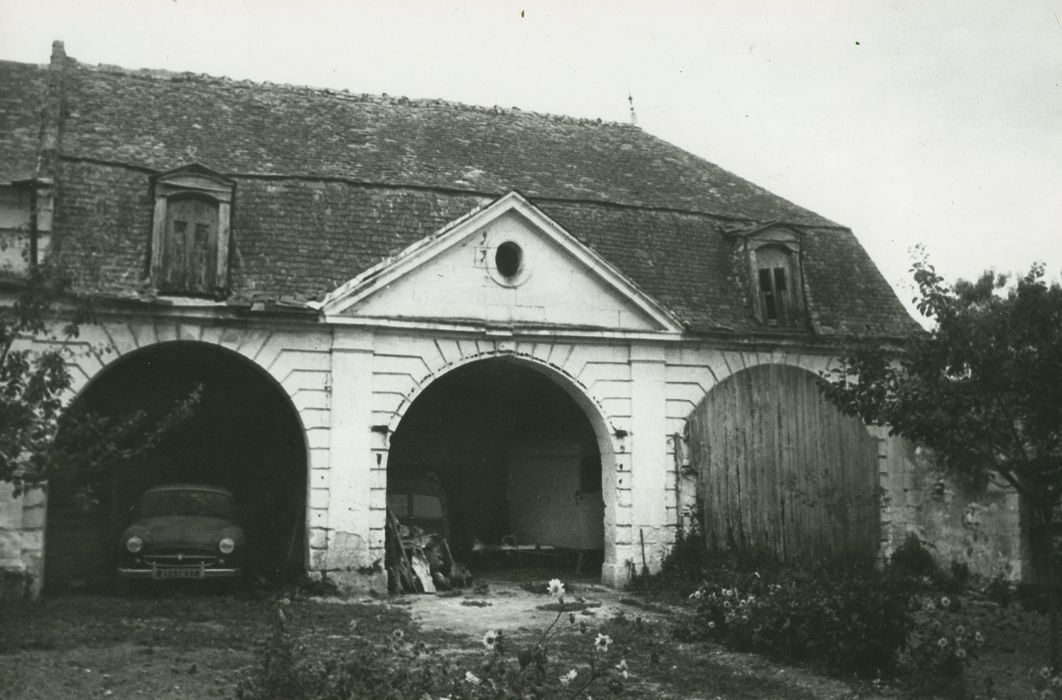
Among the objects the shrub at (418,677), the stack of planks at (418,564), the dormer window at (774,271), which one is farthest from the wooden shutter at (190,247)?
the dormer window at (774,271)

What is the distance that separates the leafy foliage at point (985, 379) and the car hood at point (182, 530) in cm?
820

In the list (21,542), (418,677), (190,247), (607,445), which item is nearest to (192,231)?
(190,247)

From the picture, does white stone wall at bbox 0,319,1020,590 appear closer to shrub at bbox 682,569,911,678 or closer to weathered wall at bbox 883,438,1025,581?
weathered wall at bbox 883,438,1025,581

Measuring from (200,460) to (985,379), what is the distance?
504 inches

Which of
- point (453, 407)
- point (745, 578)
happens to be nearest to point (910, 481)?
point (745, 578)

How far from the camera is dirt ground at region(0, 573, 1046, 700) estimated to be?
838cm

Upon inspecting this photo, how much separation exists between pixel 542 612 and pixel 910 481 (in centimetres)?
728

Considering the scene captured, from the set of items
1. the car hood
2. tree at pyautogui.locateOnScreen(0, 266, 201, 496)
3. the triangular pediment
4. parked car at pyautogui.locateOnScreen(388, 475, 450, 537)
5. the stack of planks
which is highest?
the triangular pediment

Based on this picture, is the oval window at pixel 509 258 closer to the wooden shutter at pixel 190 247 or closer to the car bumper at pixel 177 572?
the wooden shutter at pixel 190 247

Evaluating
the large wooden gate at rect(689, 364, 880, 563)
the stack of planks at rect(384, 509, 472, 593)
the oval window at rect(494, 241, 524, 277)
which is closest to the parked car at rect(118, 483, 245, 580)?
the stack of planks at rect(384, 509, 472, 593)

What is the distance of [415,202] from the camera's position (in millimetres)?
15430

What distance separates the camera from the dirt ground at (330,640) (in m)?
8.38

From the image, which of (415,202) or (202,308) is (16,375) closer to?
(202,308)

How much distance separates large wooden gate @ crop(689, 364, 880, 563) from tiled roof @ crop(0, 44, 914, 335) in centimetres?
121
